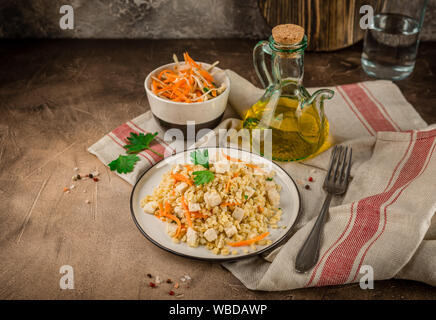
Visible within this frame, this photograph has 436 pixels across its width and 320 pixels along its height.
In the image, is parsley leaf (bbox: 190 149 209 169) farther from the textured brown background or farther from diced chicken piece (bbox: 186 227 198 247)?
the textured brown background

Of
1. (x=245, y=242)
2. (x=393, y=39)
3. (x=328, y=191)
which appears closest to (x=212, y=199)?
(x=245, y=242)

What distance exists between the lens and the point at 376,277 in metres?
1.04

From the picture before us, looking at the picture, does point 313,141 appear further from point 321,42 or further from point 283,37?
point 321,42

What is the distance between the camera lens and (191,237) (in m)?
1.10

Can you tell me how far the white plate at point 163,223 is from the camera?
108 centimetres

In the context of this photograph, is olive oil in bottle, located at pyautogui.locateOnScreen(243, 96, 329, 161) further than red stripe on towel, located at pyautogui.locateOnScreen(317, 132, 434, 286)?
Yes

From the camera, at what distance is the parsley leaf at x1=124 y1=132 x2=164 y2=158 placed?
1.47 m

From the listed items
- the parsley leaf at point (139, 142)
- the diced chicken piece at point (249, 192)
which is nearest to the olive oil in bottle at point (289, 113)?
the diced chicken piece at point (249, 192)

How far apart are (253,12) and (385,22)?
2.08 ft

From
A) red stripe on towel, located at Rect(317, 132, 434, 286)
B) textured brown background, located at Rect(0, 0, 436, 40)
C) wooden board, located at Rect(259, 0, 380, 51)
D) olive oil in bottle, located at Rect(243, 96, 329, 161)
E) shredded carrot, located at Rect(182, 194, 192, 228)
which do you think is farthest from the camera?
textured brown background, located at Rect(0, 0, 436, 40)

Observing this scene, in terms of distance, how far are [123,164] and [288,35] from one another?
637 millimetres

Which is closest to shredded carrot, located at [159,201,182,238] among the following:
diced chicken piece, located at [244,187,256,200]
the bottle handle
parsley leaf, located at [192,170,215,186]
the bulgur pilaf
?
the bulgur pilaf

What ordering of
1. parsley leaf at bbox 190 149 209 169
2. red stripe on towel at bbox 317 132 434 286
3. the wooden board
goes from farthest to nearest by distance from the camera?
the wooden board < parsley leaf at bbox 190 149 209 169 < red stripe on towel at bbox 317 132 434 286

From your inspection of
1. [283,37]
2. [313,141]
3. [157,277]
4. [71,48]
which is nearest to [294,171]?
[313,141]
